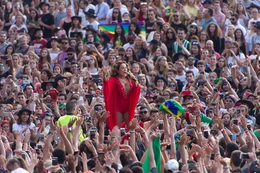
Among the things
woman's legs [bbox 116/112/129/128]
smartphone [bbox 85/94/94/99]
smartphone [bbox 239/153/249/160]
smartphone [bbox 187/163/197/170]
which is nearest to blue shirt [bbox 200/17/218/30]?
smartphone [bbox 85/94/94/99]

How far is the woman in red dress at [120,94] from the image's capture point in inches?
632

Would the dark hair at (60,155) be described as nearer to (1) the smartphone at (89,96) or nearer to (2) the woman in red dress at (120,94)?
(2) the woman in red dress at (120,94)

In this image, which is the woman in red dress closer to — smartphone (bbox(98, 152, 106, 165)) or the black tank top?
smartphone (bbox(98, 152, 106, 165))

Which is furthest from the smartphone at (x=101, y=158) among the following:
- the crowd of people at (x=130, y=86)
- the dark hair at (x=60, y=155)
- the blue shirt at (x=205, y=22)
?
the blue shirt at (x=205, y=22)

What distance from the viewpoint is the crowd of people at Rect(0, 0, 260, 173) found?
493 inches

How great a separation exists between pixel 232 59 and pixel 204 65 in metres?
0.89

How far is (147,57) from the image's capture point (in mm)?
21234

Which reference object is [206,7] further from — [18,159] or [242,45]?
[18,159]

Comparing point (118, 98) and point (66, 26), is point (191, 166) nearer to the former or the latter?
point (118, 98)

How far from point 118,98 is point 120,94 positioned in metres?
0.08

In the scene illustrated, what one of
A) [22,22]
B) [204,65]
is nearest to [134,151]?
[204,65]

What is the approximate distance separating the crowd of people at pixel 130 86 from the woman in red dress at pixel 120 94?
0.05 ft

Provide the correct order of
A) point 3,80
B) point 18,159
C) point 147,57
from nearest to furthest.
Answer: point 18,159 → point 3,80 → point 147,57

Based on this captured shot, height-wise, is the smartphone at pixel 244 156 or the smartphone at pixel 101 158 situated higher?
the smartphone at pixel 244 156
